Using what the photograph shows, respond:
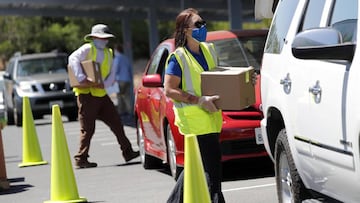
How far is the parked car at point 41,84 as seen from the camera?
25.9 m

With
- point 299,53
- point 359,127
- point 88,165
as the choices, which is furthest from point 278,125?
point 88,165

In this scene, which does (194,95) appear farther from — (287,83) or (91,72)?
(91,72)

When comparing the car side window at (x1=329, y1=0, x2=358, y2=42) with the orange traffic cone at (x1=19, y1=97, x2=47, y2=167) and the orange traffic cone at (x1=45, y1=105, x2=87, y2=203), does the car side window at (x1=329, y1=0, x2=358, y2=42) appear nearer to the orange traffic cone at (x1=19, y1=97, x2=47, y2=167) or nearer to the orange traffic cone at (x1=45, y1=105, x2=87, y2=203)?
the orange traffic cone at (x1=45, y1=105, x2=87, y2=203)

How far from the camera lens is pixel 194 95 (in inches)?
317

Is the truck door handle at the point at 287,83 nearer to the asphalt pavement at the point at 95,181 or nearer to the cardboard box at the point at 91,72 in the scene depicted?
the asphalt pavement at the point at 95,181

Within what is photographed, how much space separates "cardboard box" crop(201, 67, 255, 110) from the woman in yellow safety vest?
0.12 m

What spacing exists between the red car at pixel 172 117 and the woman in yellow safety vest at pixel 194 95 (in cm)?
214

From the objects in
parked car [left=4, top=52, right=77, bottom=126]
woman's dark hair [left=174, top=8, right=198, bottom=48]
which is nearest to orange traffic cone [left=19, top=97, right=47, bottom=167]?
woman's dark hair [left=174, top=8, right=198, bottom=48]

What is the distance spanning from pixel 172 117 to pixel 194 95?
10.3 feet

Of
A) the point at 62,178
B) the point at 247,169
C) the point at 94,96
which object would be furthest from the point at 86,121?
the point at 62,178

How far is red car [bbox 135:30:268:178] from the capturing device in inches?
428

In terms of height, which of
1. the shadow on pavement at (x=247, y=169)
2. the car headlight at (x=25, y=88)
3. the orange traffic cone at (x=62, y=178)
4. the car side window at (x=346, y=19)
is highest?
the car side window at (x=346, y=19)

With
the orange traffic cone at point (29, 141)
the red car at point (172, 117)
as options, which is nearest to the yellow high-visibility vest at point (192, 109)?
the red car at point (172, 117)

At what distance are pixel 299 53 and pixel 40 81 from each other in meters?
20.3
